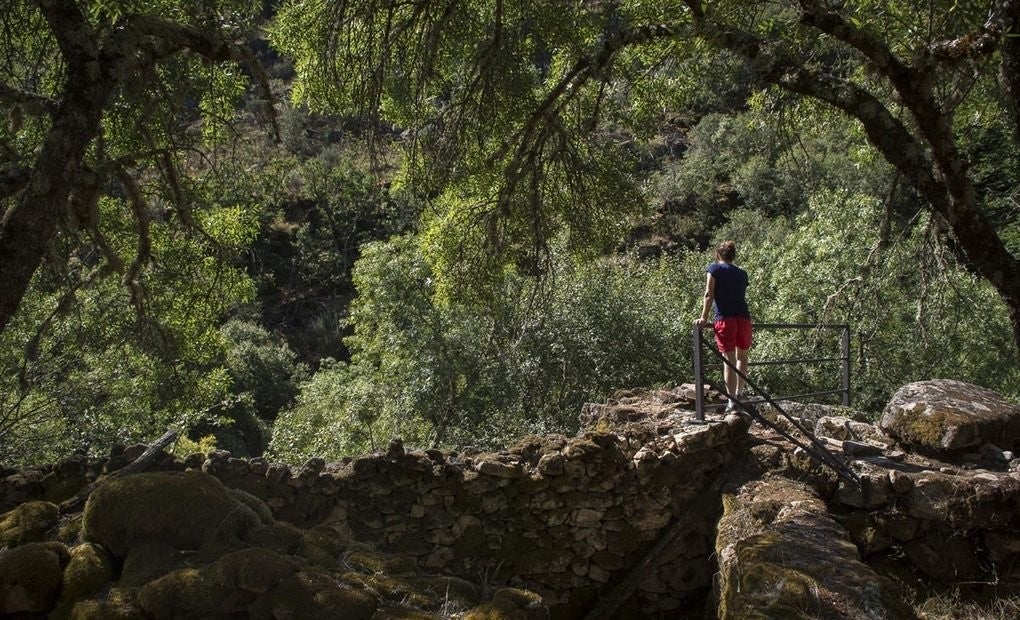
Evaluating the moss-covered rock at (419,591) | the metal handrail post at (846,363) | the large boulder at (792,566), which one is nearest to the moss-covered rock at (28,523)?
the moss-covered rock at (419,591)

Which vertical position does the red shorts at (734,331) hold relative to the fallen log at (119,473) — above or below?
above

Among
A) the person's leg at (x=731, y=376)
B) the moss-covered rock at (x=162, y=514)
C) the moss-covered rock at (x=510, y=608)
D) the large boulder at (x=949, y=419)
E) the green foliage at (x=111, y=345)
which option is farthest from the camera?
the green foliage at (x=111, y=345)

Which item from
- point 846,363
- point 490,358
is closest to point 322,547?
point 846,363

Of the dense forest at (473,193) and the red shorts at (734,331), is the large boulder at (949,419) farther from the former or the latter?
the red shorts at (734,331)

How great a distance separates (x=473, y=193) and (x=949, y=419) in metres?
4.48

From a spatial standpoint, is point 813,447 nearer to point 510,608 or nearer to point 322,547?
point 510,608

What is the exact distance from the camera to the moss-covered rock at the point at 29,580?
3781 millimetres

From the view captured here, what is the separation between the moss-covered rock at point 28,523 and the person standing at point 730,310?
509 cm

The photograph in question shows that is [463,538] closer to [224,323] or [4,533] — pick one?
[4,533]

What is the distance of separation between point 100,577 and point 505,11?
15.1ft

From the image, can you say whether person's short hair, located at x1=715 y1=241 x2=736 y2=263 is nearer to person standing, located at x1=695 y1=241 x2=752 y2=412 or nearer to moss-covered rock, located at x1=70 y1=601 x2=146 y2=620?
person standing, located at x1=695 y1=241 x2=752 y2=412

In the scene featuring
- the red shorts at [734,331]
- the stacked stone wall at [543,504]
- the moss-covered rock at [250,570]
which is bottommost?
the stacked stone wall at [543,504]

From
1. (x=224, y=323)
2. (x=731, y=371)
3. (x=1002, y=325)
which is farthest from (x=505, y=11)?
(x=224, y=323)

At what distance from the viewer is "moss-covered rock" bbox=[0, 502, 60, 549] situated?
443 centimetres
